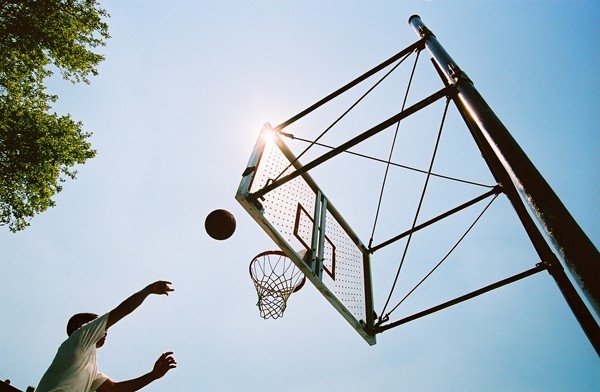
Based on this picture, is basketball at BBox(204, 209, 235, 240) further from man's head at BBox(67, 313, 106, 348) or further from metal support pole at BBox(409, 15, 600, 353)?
metal support pole at BBox(409, 15, 600, 353)

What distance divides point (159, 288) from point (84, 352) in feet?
1.85

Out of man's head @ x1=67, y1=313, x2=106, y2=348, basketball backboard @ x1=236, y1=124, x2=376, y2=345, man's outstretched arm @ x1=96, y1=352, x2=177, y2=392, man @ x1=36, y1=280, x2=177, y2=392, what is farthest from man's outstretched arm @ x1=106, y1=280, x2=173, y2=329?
basketball backboard @ x1=236, y1=124, x2=376, y2=345

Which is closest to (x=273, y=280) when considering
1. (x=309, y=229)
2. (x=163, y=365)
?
(x=309, y=229)

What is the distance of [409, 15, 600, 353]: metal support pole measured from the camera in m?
1.32

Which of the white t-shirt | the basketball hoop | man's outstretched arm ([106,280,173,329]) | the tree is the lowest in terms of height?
the white t-shirt

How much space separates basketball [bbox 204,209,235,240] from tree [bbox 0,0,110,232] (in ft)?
27.0

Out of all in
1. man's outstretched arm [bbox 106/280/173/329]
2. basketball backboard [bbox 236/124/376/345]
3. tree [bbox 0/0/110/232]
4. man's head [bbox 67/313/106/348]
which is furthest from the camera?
tree [bbox 0/0/110/232]

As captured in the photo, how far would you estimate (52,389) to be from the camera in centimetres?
190

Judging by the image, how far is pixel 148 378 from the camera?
108 inches

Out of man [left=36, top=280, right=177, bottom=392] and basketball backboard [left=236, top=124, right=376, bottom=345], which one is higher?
basketball backboard [left=236, top=124, right=376, bottom=345]

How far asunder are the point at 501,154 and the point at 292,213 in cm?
294

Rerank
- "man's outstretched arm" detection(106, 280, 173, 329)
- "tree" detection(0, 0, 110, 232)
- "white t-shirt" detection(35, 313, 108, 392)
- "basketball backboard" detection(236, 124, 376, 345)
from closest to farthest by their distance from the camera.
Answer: "white t-shirt" detection(35, 313, 108, 392) < "man's outstretched arm" detection(106, 280, 173, 329) < "basketball backboard" detection(236, 124, 376, 345) < "tree" detection(0, 0, 110, 232)

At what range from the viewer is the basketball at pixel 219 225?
4.03 metres

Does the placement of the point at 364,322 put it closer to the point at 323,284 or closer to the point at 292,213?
the point at 323,284
